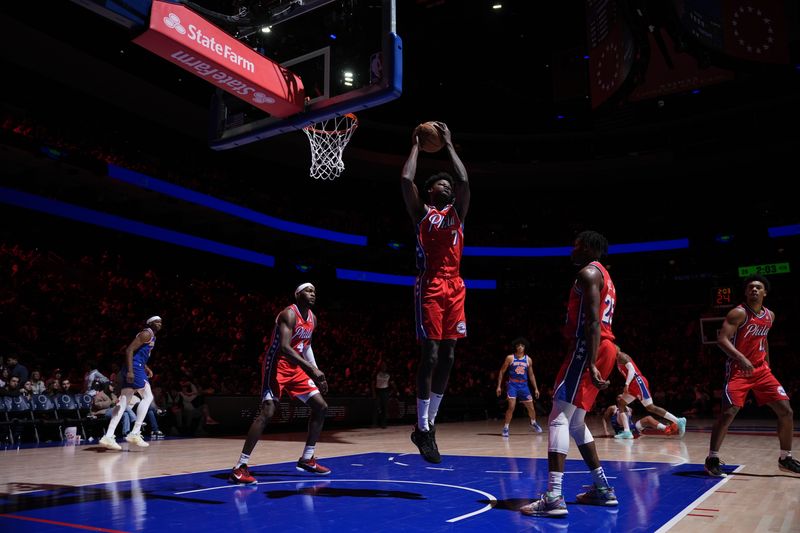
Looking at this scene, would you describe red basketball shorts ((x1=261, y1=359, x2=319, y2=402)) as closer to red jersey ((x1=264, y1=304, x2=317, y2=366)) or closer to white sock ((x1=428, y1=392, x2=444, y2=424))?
red jersey ((x1=264, y1=304, x2=317, y2=366))

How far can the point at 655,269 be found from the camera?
90.6 feet

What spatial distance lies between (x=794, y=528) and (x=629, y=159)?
2505cm

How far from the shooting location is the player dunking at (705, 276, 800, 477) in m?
6.54

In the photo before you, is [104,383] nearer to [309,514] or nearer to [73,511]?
[73,511]

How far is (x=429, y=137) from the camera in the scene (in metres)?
5.00

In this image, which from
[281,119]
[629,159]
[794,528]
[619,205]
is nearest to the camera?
[794,528]

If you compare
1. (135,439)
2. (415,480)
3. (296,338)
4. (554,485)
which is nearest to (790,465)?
(554,485)

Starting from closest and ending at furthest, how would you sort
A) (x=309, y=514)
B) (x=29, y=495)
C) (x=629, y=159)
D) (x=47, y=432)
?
(x=309, y=514) → (x=29, y=495) → (x=47, y=432) → (x=629, y=159)

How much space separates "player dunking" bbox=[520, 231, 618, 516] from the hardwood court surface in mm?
212

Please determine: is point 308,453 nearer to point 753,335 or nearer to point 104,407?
point 753,335

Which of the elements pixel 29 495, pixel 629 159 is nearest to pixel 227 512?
pixel 29 495

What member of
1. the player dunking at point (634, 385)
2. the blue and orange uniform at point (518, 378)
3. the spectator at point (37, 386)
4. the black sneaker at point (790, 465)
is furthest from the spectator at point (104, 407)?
the black sneaker at point (790, 465)

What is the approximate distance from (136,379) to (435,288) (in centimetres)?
711

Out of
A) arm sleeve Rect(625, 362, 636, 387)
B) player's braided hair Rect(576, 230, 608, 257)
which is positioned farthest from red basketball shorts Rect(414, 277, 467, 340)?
arm sleeve Rect(625, 362, 636, 387)
